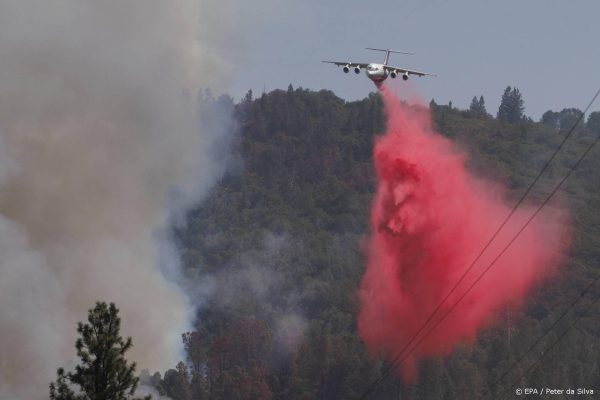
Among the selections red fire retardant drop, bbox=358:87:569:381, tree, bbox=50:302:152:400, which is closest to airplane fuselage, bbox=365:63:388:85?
red fire retardant drop, bbox=358:87:569:381

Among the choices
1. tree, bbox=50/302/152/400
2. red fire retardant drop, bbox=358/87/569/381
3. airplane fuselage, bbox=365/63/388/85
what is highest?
red fire retardant drop, bbox=358/87/569/381

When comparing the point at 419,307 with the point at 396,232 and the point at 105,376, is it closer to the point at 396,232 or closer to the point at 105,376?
the point at 396,232

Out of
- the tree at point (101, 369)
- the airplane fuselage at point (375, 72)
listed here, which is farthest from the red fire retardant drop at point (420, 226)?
the tree at point (101, 369)

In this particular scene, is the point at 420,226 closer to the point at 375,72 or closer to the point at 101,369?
the point at 375,72

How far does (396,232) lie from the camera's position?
169 meters

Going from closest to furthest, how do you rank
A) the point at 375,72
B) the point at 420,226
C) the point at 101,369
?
1. the point at 101,369
2. the point at 375,72
3. the point at 420,226

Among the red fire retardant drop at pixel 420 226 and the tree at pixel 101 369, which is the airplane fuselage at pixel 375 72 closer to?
the red fire retardant drop at pixel 420 226

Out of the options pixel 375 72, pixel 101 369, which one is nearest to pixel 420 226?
pixel 375 72

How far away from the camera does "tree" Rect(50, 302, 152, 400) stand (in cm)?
7744

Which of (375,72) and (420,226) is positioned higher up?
(420,226)

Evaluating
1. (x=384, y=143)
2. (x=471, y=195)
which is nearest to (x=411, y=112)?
(x=471, y=195)

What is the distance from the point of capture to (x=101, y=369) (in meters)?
77.7

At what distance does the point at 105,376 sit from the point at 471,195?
119532mm

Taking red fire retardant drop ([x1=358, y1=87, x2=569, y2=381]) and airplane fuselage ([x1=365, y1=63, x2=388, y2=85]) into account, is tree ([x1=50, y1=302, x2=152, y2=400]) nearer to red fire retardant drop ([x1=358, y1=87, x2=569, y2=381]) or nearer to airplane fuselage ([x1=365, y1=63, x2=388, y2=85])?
airplane fuselage ([x1=365, y1=63, x2=388, y2=85])
